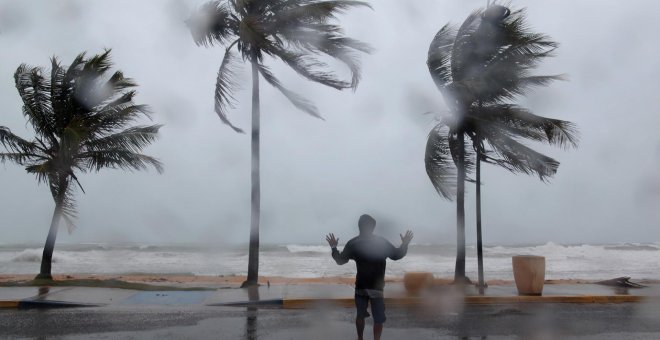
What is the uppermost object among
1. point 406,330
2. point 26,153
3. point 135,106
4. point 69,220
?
point 135,106

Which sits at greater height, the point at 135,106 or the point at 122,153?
the point at 135,106

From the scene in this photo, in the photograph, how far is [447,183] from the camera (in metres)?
15.4

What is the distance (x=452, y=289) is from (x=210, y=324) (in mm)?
6330

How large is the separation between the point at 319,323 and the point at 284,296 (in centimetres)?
271

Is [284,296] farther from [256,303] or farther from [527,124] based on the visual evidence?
[527,124]

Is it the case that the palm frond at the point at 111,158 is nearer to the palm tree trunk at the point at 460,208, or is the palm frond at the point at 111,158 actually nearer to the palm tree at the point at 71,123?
the palm tree at the point at 71,123

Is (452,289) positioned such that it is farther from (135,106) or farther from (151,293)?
(135,106)

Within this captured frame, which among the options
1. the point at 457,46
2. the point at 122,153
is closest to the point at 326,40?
the point at 457,46

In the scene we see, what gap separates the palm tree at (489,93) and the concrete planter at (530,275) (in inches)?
54.7

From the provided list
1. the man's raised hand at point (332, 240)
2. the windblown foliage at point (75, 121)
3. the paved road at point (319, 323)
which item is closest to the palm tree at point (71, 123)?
the windblown foliage at point (75, 121)

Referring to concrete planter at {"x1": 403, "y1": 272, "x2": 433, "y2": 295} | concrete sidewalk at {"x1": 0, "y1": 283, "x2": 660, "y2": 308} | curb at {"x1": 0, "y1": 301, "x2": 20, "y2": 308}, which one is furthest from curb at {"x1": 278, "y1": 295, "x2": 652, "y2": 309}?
curb at {"x1": 0, "y1": 301, "x2": 20, "y2": 308}

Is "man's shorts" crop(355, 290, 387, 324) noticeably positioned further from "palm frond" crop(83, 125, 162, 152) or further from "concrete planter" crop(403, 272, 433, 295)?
"palm frond" crop(83, 125, 162, 152)

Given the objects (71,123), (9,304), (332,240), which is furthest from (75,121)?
(332,240)

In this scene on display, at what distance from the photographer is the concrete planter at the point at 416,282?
13.2 metres
